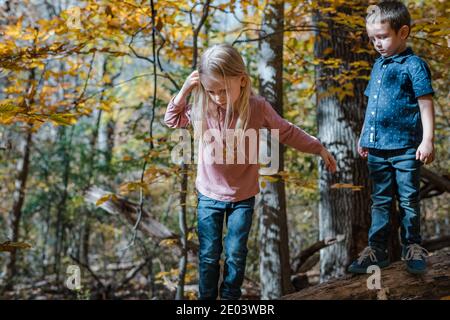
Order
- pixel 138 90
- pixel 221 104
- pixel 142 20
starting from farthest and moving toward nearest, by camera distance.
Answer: pixel 138 90
pixel 142 20
pixel 221 104

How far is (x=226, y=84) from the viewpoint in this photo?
2.21m

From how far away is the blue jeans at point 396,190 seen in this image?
2.53 m

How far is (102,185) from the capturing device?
7836mm

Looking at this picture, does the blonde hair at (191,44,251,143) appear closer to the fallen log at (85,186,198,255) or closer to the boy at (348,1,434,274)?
the boy at (348,1,434,274)

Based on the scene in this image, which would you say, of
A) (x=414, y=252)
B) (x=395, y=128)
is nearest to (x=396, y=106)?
(x=395, y=128)

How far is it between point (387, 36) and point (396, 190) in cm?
93

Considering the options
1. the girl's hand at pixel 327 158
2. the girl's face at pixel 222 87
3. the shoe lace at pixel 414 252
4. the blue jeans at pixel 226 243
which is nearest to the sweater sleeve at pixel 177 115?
the girl's face at pixel 222 87

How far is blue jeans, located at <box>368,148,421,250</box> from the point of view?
253 centimetres

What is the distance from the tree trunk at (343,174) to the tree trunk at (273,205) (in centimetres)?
48

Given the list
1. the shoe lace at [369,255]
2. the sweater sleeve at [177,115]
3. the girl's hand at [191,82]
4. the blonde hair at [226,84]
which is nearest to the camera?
the blonde hair at [226,84]

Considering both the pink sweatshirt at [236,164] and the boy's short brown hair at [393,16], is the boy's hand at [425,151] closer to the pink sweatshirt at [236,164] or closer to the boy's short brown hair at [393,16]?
the pink sweatshirt at [236,164]

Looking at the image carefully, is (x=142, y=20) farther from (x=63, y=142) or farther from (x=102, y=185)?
(x=102, y=185)

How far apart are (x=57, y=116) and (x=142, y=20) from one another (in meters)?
2.49
